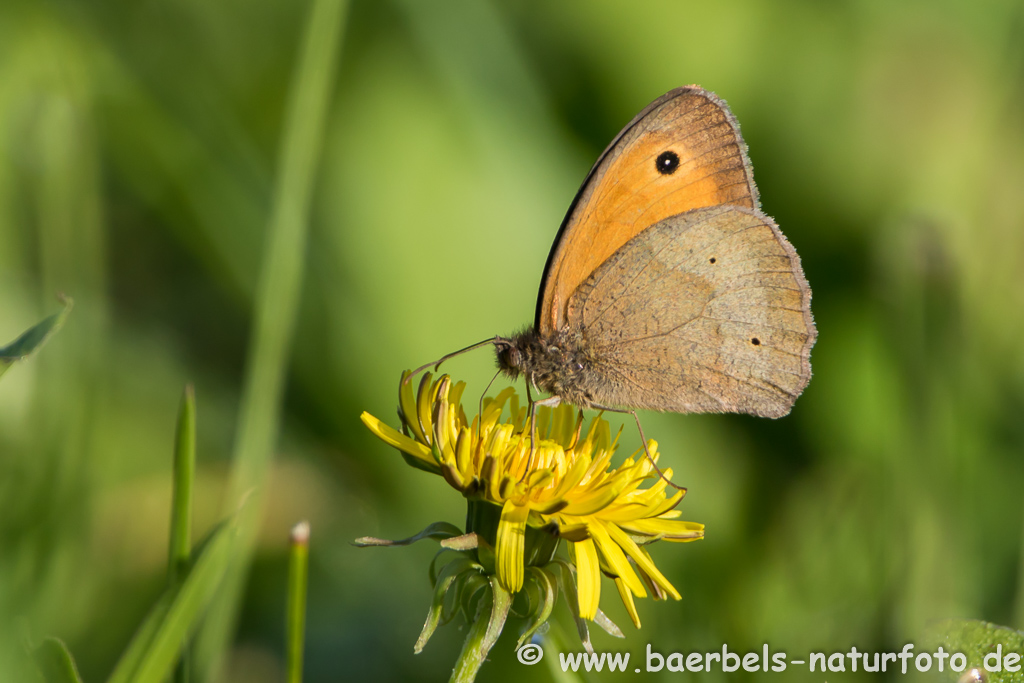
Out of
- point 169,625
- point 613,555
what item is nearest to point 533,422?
point 613,555

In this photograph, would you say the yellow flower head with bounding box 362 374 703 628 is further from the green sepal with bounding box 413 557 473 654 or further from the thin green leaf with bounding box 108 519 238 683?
the thin green leaf with bounding box 108 519 238 683

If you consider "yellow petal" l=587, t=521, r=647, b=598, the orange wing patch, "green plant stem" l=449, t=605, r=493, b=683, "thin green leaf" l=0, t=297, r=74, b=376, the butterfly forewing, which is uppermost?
the orange wing patch

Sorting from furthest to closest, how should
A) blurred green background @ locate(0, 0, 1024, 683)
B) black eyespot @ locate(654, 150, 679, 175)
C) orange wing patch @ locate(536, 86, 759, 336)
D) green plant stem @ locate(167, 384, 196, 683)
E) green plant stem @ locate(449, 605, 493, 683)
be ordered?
blurred green background @ locate(0, 0, 1024, 683)
black eyespot @ locate(654, 150, 679, 175)
orange wing patch @ locate(536, 86, 759, 336)
green plant stem @ locate(449, 605, 493, 683)
green plant stem @ locate(167, 384, 196, 683)

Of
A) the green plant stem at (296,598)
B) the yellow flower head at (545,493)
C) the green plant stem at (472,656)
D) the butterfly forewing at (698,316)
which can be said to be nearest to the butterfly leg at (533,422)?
the yellow flower head at (545,493)

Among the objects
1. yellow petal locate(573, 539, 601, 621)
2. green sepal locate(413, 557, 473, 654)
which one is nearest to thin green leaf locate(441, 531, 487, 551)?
green sepal locate(413, 557, 473, 654)

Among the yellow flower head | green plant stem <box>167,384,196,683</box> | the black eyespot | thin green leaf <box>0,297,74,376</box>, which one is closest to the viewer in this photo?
thin green leaf <box>0,297,74,376</box>

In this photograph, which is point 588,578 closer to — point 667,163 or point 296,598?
point 296,598

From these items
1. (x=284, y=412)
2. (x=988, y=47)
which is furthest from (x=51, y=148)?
(x=988, y=47)

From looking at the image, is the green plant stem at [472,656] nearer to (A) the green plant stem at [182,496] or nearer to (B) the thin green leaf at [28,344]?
(A) the green plant stem at [182,496]
